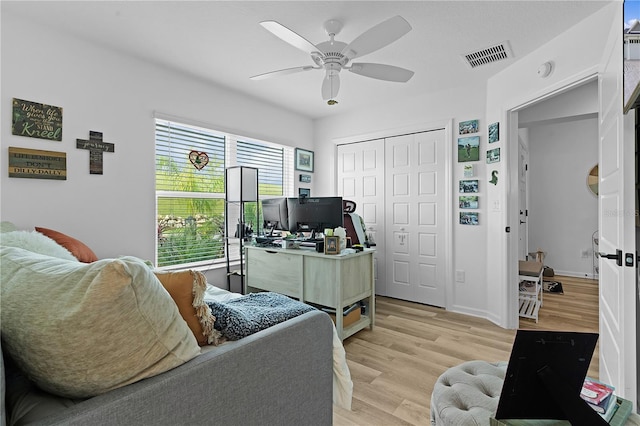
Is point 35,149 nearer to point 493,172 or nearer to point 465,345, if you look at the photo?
point 465,345

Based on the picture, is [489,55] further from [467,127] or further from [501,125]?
[467,127]

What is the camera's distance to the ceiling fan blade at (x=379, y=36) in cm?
177

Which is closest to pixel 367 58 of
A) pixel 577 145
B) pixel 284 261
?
pixel 284 261

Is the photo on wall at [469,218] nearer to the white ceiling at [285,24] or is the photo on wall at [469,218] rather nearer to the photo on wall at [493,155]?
the photo on wall at [493,155]

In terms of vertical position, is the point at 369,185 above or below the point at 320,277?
above

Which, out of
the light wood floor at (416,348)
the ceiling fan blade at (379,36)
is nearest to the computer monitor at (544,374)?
the light wood floor at (416,348)

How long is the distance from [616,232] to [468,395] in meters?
1.16

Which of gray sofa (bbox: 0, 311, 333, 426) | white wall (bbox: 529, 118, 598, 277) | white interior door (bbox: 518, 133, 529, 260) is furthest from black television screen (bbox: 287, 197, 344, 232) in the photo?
white wall (bbox: 529, 118, 598, 277)

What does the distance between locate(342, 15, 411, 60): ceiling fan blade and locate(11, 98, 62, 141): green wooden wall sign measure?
2.20 m

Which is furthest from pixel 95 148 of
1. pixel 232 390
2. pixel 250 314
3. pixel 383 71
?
pixel 232 390

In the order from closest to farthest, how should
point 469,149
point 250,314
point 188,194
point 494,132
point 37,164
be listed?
point 250,314 < point 37,164 < point 494,132 < point 188,194 < point 469,149

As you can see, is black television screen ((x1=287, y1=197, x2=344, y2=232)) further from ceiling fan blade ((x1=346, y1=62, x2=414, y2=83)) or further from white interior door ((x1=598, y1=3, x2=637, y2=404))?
white interior door ((x1=598, y1=3, x2=637, y2=404))

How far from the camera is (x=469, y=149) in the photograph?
3.48 meters

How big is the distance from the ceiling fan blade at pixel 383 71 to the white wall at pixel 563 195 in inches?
150
